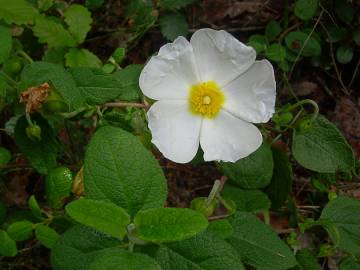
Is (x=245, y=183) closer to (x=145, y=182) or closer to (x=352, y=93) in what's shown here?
(x=145, y=182)

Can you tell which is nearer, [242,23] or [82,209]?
[82,209]

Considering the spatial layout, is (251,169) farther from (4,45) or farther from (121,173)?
(4,45)

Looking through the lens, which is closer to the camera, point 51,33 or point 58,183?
point 58,183

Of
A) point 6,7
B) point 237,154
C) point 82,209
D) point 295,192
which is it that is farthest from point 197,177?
point 82,209

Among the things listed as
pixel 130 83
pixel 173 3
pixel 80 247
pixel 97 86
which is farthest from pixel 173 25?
pixel 80 247

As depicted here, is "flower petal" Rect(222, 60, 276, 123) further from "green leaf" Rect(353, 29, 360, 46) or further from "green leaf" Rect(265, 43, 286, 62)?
"green leaf" Rect(353, 29, 360, 46)

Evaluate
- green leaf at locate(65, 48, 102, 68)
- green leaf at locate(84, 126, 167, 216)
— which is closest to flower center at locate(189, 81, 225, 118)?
green leaf at locate(84, 126, 167, 216)
